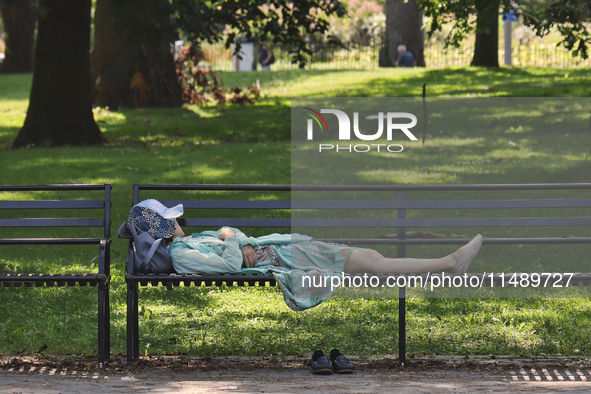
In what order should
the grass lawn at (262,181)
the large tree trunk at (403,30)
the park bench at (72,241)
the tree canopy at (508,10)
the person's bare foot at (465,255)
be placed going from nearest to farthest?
the park bench at (72,241)
the person's bare foot at (465,255)
the grass lawn at (262,181)
the tree canopy at (508,10)
the large tree trunk at (403,30)

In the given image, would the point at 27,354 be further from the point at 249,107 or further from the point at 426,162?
the point at 249,107

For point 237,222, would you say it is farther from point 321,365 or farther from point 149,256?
point 321,365

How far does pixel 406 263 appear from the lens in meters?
4.68

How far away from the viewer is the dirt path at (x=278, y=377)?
13.4ft

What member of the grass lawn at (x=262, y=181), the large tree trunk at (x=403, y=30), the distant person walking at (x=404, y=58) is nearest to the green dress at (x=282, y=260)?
the grass lawn at (x=262, y=181)

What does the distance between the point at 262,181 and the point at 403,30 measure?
52.4 feet

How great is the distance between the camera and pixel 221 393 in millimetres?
4027

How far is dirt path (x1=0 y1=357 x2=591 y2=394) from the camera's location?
4090 millimetres

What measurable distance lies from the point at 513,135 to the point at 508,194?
13.9 ft

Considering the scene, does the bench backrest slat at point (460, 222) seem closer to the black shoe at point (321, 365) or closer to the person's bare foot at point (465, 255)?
the person's bare foot at point (465, 255)

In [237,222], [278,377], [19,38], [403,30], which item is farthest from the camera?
[19,38]

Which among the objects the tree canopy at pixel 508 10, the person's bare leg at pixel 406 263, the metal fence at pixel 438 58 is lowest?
the person's bare leg at pixel 406 263

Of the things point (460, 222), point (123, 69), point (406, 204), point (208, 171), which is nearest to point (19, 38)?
point (123, 69)

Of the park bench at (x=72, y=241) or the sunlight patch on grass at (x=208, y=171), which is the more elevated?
the sunlight patch on grass at (x=208, y=171)
